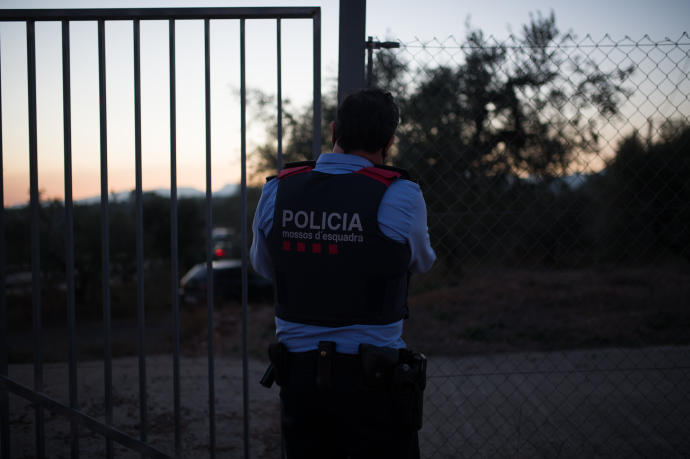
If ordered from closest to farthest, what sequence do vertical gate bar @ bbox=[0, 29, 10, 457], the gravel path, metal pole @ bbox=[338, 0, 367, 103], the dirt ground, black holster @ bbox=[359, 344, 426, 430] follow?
black holster @ bbox=[359, 344, 426, 430], metal pole @ bbox=[338, 0, 367, 103], vertical gate bar @ bbox=[0, 29, 10, 457], the gravel path, the dirt ground

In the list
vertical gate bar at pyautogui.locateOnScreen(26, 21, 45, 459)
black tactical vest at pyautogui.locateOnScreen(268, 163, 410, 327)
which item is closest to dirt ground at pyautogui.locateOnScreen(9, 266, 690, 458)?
vertical gate bar at pyautogui.locateOnScreen(26, 21, 45, 459)

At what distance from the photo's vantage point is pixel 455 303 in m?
7.71

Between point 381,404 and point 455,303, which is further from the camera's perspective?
point 455,303

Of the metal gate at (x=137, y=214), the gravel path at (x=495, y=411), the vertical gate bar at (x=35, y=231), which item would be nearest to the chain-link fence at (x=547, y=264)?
the gravel path at (x=495, y=411)

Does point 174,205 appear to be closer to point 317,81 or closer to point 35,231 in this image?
point 35,231

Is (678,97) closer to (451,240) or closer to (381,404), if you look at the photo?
(381,404)

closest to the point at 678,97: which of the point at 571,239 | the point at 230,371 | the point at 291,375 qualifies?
the point at 291,375

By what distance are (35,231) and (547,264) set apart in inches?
296

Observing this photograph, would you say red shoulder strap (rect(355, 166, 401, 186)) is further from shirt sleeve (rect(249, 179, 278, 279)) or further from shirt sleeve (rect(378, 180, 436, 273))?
shirt sleeve (rect(249, 179, 278, 279))

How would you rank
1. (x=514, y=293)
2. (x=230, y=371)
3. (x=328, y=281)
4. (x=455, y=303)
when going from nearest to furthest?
1. (x=328, y=281)
2. (x=230, y=371)
3. (x=455, y=303)
4. (x=514, y=293)

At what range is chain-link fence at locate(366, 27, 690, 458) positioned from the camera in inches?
127

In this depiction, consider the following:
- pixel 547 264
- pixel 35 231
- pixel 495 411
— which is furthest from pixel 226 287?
pixel 35 231

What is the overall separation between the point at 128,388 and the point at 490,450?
3.51 metres

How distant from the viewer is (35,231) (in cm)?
234
